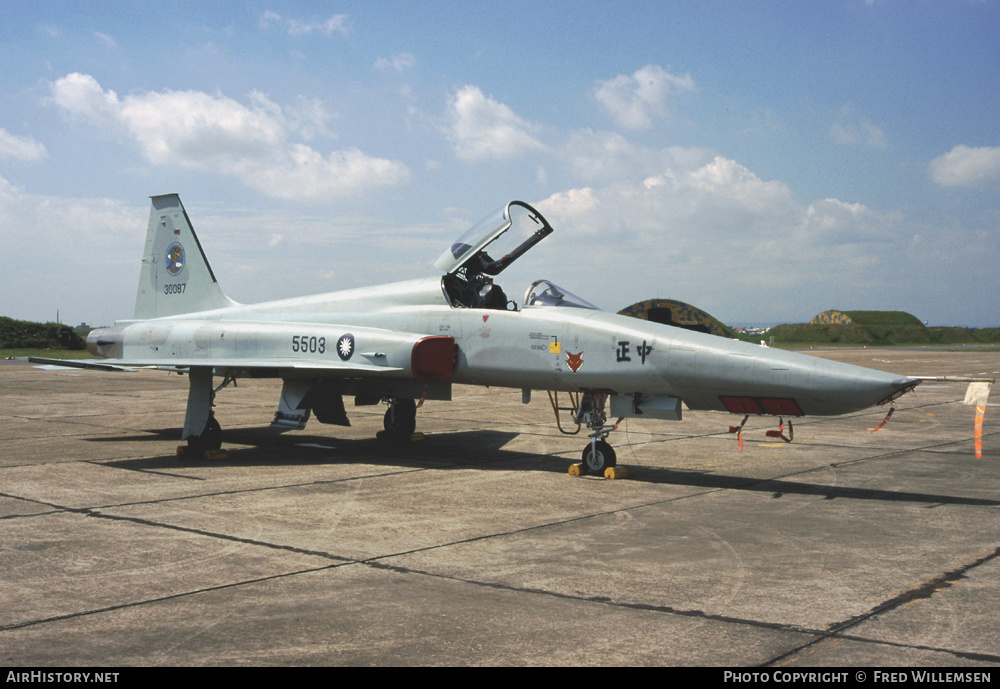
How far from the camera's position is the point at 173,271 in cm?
1514

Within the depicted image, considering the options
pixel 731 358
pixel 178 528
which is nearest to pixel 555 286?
pixel 731 358

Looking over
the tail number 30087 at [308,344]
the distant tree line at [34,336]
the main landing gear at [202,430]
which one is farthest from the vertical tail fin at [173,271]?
the distant tree line at [34,336]

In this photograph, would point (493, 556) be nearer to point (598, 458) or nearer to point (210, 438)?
point (598, 458)

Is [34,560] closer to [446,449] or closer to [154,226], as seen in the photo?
[446,449]

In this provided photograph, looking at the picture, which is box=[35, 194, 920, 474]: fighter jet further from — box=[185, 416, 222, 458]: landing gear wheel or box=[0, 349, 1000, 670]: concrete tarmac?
box=[0, 349, 1000, 670]: concrete tarmac

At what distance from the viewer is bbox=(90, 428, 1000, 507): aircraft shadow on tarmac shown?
926 cm

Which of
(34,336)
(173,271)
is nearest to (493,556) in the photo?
(173,271)

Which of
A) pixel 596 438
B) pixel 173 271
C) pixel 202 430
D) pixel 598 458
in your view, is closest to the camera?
pixel 598 458

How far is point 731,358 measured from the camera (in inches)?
346

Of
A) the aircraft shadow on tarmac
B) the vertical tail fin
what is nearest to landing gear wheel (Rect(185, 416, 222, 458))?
the aircraft shadow on tarmac

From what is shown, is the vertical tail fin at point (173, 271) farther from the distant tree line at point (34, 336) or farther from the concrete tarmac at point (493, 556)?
the distant tree line at point (34, 336)

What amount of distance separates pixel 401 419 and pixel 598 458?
4.45 meters

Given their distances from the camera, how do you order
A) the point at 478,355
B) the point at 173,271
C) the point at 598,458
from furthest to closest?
the point at 173,271 → the point at 478,355 → the point at 598,458

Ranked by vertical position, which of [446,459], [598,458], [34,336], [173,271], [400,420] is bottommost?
[446,459]
